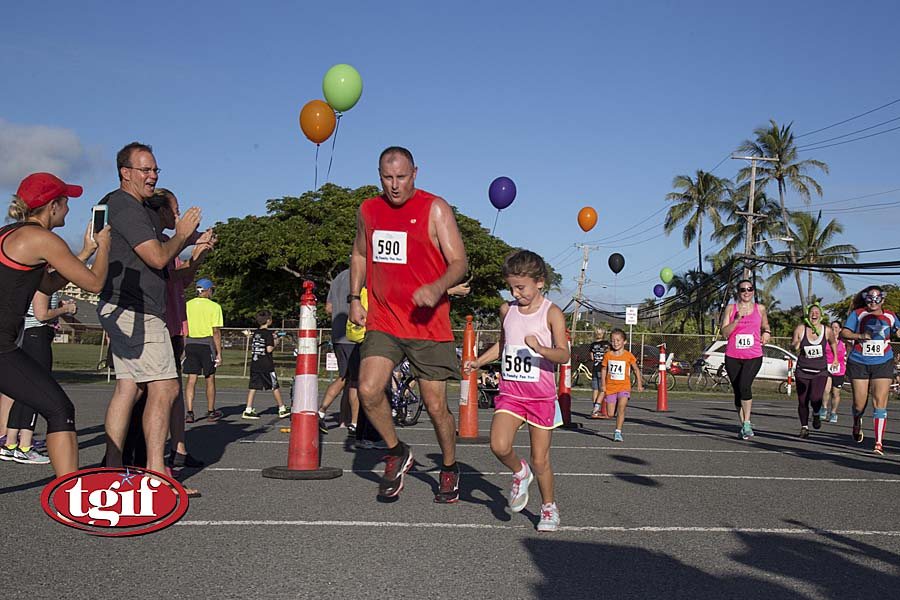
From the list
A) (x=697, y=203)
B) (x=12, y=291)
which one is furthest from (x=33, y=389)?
(x=697, y=203)

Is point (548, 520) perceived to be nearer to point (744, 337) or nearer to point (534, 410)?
point (534, 410)

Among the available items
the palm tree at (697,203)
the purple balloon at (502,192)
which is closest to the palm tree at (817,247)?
the palm tree at (697,203)

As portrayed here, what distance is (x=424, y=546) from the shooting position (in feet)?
15.6

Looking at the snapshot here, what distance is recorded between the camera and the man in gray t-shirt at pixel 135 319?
225 inches

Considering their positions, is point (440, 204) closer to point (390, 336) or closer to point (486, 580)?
point (390, 336)

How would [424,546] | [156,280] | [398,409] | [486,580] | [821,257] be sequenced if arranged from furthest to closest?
[821,257] < [398,409] < [156,280] < [424,546] < [486,580]

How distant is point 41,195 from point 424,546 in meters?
2.83

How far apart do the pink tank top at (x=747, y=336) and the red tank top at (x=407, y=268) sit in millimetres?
6369

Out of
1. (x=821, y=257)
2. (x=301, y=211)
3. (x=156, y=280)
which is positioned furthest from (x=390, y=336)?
(x=821, y=257)

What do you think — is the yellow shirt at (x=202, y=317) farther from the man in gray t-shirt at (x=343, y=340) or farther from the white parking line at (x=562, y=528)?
the white parking line at (x=562, y=528)

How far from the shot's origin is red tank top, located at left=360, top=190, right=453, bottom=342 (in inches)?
238

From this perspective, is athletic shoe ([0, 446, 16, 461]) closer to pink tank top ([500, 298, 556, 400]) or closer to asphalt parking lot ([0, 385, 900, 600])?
asphalt parking lot ([0, 385, 900, 600])

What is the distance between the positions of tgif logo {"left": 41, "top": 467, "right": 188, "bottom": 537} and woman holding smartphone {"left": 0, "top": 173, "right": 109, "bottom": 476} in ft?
0.55

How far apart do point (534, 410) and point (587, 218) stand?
26.0 metres
